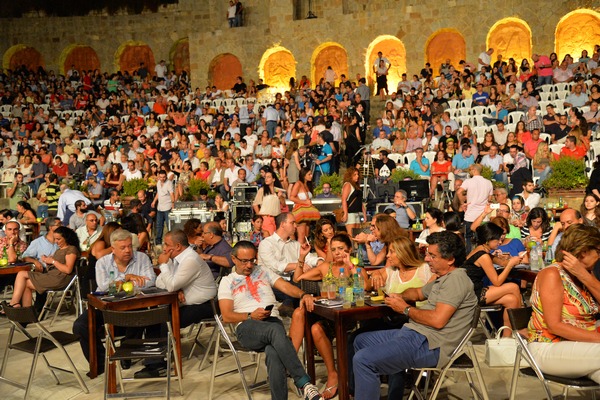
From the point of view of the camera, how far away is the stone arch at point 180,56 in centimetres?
2889

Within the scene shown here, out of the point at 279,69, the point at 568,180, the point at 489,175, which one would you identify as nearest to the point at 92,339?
the point at 489,175

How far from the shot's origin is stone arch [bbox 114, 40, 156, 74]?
1158 inches

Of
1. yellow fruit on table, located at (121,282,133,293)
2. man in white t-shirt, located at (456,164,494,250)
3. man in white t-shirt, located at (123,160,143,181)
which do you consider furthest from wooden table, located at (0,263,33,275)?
man in white t-shirt, located at (123,160,143,181)

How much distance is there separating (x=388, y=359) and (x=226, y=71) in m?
23.3

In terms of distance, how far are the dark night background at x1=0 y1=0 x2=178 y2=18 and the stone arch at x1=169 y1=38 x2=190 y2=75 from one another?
5.38 feet

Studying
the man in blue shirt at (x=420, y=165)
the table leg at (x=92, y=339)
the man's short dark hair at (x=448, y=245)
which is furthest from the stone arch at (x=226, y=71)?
the man's short dark hair at (x=448, y=245)

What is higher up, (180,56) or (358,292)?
(180,56)

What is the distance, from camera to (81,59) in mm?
29922

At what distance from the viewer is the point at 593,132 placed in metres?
14.3

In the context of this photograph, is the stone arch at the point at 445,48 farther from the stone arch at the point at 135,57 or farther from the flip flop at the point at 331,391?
the flip flop at the point at 331,391

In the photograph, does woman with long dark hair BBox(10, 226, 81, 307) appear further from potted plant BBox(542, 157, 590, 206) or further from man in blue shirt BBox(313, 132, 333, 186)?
man in blue shirt BBox(313, 132, 333, 186)

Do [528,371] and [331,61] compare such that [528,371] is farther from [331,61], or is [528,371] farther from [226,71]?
[226,71]

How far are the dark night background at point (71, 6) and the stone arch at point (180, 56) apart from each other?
5.38ft

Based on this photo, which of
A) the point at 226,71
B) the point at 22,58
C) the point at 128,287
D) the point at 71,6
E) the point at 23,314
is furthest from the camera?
the point at 71,6
